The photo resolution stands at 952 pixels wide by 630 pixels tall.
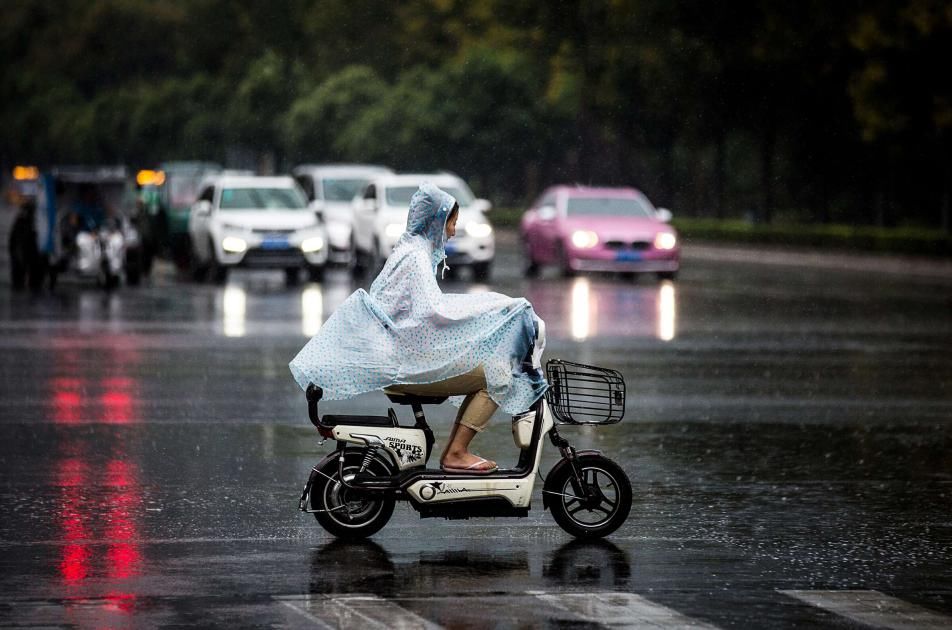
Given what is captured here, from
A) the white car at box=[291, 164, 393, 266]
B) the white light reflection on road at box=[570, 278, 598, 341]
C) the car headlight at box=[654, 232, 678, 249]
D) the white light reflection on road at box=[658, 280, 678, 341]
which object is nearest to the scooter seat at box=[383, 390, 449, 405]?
the white light reflection on road at box=[570, 278, 598, 341]

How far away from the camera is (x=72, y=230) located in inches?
1236

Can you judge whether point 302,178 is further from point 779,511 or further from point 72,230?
point 779,511

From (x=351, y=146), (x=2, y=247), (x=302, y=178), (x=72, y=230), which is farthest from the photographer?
(x=351, y=146)

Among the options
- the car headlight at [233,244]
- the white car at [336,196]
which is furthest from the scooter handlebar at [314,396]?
the white car at [336,196]

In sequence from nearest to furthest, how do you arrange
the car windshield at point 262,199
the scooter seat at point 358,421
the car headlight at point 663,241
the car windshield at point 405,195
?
the scooter seat at point 358,421, the car headlight at point 663,241, the car windshield at point 262,199, the car windshield at point 405,195

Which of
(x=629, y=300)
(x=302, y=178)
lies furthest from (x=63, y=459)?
(x=302, y=178)

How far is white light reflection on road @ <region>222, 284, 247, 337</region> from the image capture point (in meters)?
22.4

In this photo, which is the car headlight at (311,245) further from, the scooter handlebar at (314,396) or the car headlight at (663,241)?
the scooter handlebar at (314,396)

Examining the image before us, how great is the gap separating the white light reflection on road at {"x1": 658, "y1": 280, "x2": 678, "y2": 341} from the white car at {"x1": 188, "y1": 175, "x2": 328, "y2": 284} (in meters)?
5.59

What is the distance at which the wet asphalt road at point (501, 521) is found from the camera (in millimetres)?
7457

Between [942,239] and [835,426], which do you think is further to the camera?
[942,239]

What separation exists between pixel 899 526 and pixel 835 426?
14.3 feet

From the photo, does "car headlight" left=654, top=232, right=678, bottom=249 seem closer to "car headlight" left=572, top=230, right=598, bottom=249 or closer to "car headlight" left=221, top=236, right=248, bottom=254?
"car headlight" left=572, top=230, right=598, bottom=249

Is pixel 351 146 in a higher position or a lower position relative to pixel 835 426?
higher
